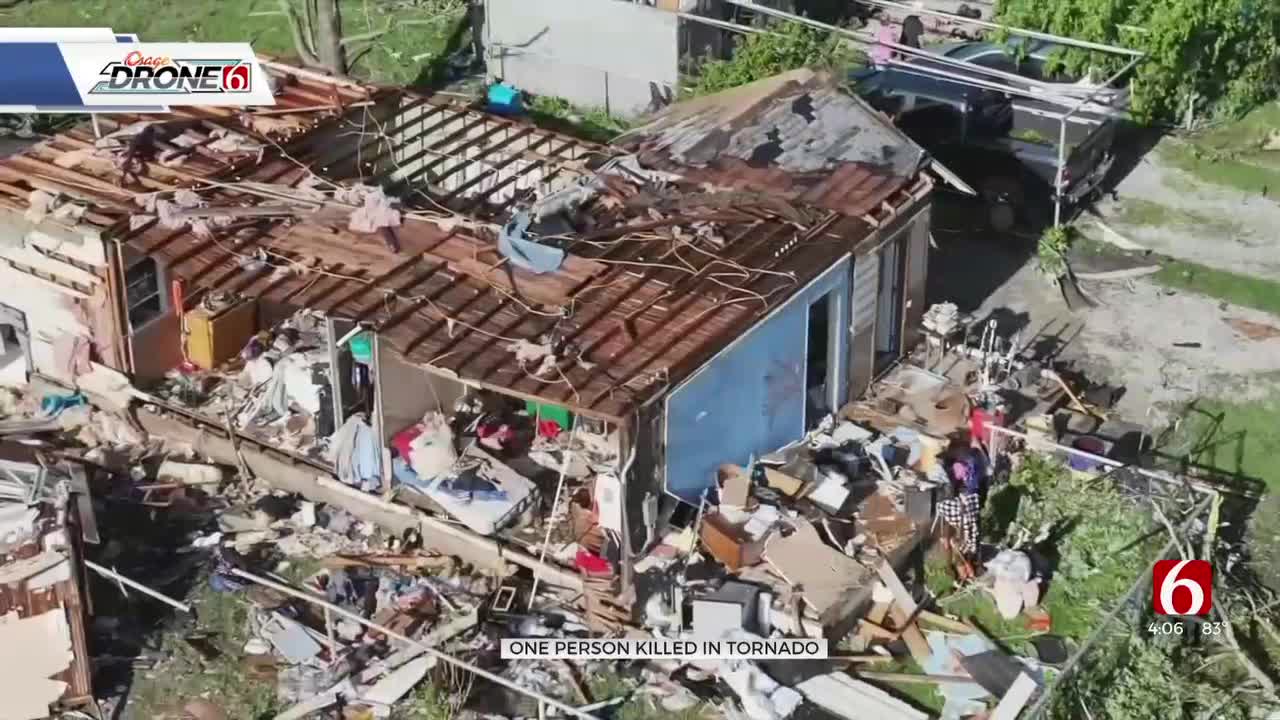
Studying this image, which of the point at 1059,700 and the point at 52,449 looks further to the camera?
the point at 52,449

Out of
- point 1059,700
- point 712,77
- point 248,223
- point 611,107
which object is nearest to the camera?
point 1059,700

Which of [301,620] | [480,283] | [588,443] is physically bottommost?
[301,620]

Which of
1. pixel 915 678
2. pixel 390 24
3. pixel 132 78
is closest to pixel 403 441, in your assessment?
pixel 915 678

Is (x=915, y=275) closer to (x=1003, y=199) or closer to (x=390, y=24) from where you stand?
(x=1003, y=199)

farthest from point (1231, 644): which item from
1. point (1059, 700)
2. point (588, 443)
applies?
point (588, 443)

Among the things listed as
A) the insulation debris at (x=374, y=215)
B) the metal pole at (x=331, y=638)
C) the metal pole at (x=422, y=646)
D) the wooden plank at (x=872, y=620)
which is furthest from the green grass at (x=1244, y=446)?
the metal pole at (x=331, y=638)

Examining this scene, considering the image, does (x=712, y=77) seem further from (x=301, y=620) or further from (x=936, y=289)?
(x=301, y=620)

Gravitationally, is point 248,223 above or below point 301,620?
above
